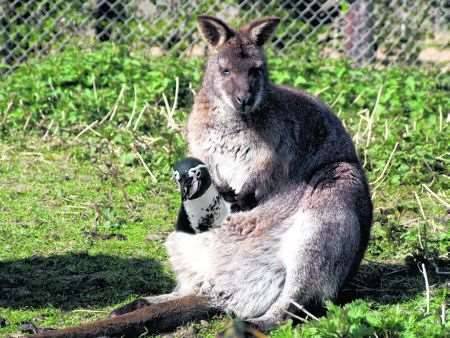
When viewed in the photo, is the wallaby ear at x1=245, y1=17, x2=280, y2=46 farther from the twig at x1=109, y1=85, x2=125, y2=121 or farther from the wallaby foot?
the twig at x1=109, y1=85, x2=125, y2=121

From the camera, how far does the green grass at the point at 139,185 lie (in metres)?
4.84

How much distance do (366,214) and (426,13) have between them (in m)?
6.00

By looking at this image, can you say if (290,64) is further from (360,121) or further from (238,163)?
(238,163)

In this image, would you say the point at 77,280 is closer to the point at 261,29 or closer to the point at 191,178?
the point at 191,178

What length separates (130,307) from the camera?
4.50m

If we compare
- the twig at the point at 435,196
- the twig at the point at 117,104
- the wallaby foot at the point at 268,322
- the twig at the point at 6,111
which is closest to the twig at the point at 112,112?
the twig at the point at 117,104

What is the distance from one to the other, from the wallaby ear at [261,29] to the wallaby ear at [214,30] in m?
0.11

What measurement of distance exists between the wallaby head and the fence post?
5319 millimetres

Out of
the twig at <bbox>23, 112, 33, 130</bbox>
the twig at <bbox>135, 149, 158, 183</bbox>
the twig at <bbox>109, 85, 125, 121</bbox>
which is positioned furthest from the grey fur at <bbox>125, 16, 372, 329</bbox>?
the twig at <bbox>23, 112, 33, 130</bbox>

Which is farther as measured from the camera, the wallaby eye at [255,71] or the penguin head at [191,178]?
the wallaby eye at [255,71]

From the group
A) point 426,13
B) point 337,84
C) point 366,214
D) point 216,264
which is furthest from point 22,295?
point 426,13

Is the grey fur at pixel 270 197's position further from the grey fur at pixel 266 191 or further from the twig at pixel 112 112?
the twig at pixel 112 112

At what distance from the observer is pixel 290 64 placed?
30.8 feet

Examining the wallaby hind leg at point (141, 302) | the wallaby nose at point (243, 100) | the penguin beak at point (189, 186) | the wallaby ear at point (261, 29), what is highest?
the wallaby ear at point (261, 29)
